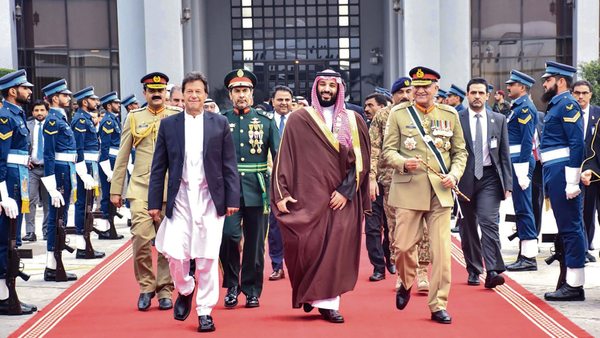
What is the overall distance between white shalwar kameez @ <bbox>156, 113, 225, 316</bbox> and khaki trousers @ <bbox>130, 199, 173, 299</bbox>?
37.4 inches

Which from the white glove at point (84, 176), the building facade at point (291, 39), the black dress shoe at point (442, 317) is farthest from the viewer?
the building facade at point (291, 39)

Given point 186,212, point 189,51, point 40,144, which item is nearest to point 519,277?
point 186,212

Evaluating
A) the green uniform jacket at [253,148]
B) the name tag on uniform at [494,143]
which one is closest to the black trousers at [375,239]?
the name tag on uniform at [494,143]

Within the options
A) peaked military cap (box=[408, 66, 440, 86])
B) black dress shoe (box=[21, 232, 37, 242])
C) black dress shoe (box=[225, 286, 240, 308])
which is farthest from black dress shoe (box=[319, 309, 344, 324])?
black dress shoe (box=[21, 232, 37, 242])

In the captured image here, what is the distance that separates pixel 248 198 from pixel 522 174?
365 cm

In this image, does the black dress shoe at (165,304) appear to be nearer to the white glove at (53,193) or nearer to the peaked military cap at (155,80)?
A: the peaked military cap at (155,80)

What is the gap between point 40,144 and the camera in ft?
49.4

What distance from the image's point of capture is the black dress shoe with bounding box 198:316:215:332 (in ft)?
25.6

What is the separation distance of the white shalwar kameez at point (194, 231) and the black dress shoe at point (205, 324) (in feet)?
0.16

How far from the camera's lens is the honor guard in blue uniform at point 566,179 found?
29.5 feet

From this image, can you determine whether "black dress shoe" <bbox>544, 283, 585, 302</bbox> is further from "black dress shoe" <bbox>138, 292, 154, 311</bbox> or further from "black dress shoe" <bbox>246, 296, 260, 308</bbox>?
"black dress shoe" <bbox>138, 292, 154, 311</bbox>

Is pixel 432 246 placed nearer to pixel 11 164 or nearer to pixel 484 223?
pixel 484 223

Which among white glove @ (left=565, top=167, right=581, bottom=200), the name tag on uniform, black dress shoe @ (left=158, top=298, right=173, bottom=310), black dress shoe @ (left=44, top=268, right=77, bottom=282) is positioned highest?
the name tag on uniform

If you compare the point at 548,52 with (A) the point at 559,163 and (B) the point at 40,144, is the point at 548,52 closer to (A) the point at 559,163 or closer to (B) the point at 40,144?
(B) the point at 40,144
